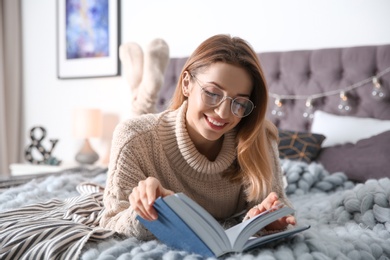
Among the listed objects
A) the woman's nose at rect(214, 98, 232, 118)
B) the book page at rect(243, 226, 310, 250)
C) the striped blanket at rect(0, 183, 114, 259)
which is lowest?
the striped blanket at rect(0, 183, 114, 259)

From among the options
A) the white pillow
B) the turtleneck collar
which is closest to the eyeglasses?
the turtleneck collar

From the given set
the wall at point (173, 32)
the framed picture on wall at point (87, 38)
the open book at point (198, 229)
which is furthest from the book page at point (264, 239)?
the framed picture on wall at point (87, 38)

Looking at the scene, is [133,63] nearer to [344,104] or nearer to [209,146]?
[344,104]

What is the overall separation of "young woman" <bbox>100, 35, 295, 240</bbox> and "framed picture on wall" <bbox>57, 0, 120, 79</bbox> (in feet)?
7.26

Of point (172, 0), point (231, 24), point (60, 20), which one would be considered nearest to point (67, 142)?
point (60, 20)

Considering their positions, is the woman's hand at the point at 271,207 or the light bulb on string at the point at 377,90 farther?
the light bulb on string at the point at 377,90

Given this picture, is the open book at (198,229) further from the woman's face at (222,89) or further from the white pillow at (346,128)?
the white pillow at (346,128)

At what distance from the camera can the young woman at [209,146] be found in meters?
1.04

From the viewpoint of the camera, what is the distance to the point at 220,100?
1.03 metres

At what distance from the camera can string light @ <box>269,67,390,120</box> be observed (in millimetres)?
2176

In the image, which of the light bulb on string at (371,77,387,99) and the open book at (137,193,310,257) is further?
the light bulb on string at (371,77,387,99)

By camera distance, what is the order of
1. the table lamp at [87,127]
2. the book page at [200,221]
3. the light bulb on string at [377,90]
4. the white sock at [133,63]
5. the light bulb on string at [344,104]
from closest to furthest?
the book page at [200,221]
the light bulb on string at [377,90]
the light bulb on string at [344,104]
the white sock at [133,63]
the table lamp at [87,127]

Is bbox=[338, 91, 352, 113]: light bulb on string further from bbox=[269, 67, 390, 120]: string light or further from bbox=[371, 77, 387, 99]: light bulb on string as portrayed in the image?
bbox=[371, 77, 387, 99]: light bulb on string

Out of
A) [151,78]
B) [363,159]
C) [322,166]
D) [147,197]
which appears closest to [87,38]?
[151,78]
